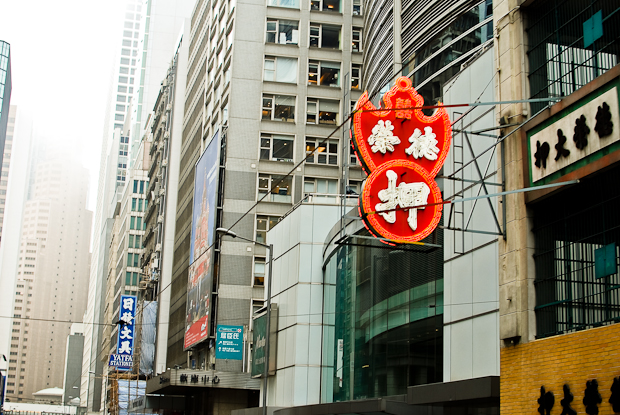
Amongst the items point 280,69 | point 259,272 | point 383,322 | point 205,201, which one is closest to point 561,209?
point 383,322

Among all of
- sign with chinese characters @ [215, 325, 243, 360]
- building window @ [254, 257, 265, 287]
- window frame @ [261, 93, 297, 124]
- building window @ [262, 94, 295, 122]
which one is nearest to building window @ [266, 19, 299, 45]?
window frame @ [261, 93, 297, 124]

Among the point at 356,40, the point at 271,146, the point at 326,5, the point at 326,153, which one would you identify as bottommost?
the point at 326,153

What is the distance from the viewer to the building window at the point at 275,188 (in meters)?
58.9

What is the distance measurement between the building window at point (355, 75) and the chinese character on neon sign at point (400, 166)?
4232 centimetres

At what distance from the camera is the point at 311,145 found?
198 feet

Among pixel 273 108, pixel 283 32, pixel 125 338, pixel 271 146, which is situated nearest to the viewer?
pixel 271 146

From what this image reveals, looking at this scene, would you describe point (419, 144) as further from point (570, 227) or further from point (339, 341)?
point (339, 341)

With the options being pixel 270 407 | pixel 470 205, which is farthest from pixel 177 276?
pixel 470 205

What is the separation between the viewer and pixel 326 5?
209 feet

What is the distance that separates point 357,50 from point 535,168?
46714mm

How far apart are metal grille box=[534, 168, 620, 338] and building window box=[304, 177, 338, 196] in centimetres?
4220

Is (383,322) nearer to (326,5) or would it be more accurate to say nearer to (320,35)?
(320,35)

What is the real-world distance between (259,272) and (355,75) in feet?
55.7

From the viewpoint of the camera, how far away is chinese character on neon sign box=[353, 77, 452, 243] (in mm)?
19312
